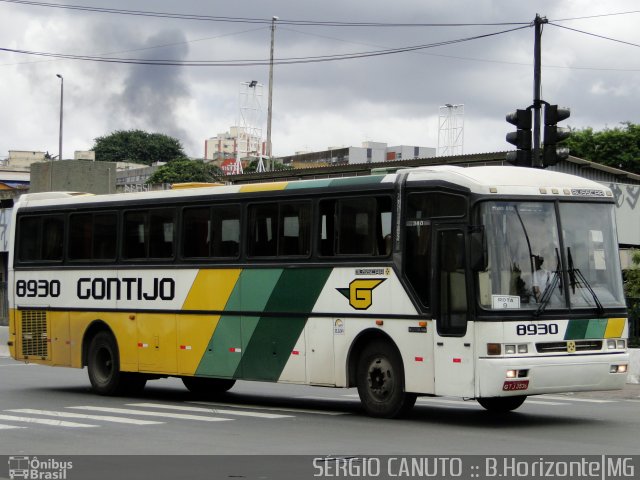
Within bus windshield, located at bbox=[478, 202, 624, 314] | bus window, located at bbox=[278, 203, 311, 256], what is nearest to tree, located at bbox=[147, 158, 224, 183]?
bus window, located at bbox=[278, 203, 311, 256]

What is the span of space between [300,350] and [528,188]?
4103 millimetres

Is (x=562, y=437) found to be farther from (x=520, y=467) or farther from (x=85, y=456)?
(x=85, y=456)

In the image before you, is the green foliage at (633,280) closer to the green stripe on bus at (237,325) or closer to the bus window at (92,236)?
the green stripe on bus at (237,325)

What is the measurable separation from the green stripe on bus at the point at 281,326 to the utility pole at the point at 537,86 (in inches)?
270

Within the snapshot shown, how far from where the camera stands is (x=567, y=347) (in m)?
15.3

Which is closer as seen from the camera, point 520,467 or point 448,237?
point 520,467

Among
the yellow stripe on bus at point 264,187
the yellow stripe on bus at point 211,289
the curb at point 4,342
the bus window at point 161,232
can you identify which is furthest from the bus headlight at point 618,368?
the curb at point 4,342

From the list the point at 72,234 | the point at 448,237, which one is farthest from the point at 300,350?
the point at 72,234

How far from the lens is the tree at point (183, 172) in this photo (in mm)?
123000

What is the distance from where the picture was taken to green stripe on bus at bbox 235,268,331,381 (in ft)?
56.4

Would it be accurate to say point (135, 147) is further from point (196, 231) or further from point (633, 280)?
point (196, 231)

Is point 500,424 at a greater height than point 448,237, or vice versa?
point 448,237

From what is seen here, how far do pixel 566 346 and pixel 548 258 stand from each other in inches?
44.4

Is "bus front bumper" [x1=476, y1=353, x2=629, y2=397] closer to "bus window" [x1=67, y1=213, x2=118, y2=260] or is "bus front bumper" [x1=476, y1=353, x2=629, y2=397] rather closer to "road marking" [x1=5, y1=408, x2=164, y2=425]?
"road marking" [x1=5, y1=408, x2=164, y2=425]
